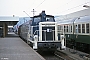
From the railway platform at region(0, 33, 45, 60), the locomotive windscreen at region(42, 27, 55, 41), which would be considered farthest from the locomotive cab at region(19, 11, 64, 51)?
the railway platform at region(0, 33, 45, 60)

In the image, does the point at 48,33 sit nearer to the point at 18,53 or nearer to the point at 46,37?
the point at 46,37

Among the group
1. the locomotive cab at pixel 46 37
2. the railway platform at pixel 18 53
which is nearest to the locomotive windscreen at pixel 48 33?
the locomotive cab at pixel 46 37

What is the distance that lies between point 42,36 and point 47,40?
0.49 m

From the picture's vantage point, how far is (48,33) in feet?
53.0

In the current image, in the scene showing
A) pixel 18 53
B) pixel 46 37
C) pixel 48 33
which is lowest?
pixel 18 53

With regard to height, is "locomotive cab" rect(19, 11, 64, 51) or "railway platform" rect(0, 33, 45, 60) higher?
"locomotive cab" rect(19, 11, 64, 51)

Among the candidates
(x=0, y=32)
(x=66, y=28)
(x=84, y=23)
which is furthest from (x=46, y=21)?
(x=0, y=32)

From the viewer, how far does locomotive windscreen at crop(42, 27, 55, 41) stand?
52.5ft

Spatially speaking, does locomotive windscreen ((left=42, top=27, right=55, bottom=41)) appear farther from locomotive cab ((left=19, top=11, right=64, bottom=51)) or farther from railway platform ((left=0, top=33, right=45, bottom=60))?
railway platform ((left=0, top=33, right=45, bottom=60))

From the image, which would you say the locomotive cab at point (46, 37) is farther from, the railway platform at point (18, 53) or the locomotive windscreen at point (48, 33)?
the railway platform at point (18, 53)

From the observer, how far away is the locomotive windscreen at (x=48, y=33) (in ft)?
52.5

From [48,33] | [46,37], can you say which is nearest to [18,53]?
[46,37]

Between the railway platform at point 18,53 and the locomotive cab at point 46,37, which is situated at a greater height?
the locomotive cab at point 46,37

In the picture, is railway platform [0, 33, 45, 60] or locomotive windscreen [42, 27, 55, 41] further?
locomotive windscreen [42, 27, 55, 41]
